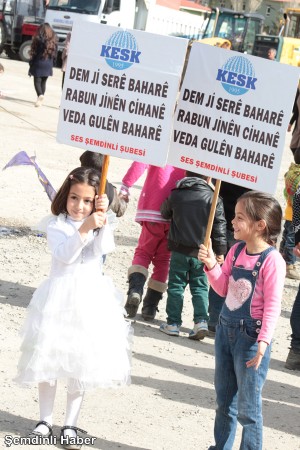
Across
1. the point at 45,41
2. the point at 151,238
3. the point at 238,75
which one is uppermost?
the point at 238,75

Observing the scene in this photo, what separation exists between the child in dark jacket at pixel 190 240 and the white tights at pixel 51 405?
2.38 m

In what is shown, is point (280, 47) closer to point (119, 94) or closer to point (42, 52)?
point (42, 52)

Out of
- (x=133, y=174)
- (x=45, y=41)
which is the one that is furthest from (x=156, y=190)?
(x=45, y=41)

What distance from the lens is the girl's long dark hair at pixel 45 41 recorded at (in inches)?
790

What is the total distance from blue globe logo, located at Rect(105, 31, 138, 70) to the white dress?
84 centimetres

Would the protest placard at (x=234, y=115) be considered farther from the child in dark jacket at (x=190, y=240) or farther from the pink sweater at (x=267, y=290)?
the child in dark jacket at (x=190, y=240)

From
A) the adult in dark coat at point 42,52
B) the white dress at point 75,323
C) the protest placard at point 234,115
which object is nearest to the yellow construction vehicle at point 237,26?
the adult in dark coat at point 42,52

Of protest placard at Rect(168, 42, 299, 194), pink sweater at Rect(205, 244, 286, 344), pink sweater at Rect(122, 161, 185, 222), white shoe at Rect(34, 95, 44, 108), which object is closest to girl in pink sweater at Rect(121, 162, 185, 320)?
pink sweater at Rect(122, 161, 185, 222)

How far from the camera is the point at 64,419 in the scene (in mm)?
5141

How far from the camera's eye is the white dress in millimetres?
4664

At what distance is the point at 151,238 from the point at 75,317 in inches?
112

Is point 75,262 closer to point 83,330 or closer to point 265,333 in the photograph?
point 83,330

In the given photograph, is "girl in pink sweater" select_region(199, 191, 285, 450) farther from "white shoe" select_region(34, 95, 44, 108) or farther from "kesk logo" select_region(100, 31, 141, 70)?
"white shoe" select_region(34, 95, 44, 108)

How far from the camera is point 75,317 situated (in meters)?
4.74
